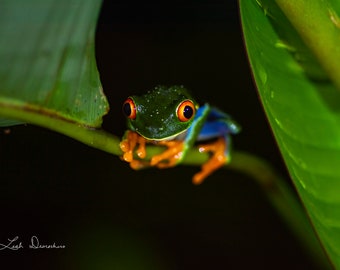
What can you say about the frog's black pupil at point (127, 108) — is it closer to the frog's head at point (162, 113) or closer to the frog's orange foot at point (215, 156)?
the frog's head at point (162, 113)

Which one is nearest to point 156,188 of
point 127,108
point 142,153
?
point 127,108

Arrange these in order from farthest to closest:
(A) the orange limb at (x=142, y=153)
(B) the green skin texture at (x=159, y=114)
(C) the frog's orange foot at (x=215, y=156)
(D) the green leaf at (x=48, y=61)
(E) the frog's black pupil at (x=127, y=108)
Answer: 1. (C) the frog's orange foot at (x=215, y=156)
2. (B) the green skin texture at (x=159, y=114)
3. (E) the frog's black pupil at (x=127, y=108)
4. (A) the orange limb at (x=142, y=153)
5. (D) the green leaf at (x=48, y=61)

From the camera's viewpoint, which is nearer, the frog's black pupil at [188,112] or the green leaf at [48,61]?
the green leaf at [48,61]

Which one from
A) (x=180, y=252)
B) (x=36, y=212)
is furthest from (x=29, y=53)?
(x=180, y=252)

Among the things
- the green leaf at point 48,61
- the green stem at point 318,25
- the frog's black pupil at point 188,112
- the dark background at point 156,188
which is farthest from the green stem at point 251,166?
the dark background at point 156,188

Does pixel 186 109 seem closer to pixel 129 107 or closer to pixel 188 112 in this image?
pixel 188 112
